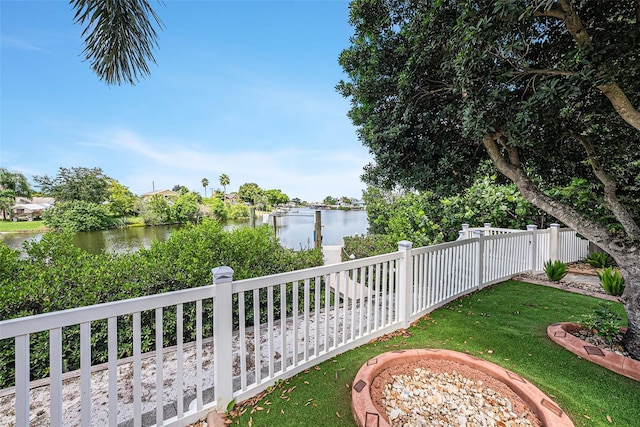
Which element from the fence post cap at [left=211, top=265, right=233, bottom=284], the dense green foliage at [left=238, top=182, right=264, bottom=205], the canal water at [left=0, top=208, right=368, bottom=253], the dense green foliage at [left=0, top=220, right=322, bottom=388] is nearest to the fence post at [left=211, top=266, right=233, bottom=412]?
the fence post cap at [left=211, top=265, right=233, bottom=284]

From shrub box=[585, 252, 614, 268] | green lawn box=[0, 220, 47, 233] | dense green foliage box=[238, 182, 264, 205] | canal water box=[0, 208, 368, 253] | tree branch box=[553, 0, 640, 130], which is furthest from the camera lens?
dense green foliage box=[238, 182, 264, 205]

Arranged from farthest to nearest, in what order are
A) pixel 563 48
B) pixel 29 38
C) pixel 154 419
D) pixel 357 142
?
pixel 357 142 → pixel 29 38 → pixel 563 48 → pixel 154 419

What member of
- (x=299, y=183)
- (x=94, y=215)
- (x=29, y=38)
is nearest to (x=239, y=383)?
(x=29, y=38)

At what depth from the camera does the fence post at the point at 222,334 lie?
6.05 ft

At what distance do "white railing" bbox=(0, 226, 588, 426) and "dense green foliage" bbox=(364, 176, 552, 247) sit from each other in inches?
137

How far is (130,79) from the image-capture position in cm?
309

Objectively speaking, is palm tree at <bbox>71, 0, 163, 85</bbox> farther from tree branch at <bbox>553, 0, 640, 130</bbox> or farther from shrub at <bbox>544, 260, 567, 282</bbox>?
shrub at <bbox>544, 260, 567, 282</bbox>

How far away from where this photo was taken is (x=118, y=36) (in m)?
2.78

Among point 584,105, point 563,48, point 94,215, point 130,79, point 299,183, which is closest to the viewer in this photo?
Result: point 563,48

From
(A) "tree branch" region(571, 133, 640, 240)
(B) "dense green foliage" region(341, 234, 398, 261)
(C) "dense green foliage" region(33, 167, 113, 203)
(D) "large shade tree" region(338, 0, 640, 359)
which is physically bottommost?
(B) "dense green foliage" region(341, 234, 398, 261)

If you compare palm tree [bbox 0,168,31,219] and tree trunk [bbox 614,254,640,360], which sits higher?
palm tree [bbox 0,168,31,219]

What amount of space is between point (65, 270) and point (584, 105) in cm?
584

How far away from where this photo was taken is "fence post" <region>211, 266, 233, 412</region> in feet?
6.05

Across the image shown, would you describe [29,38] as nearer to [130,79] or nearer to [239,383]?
[130,79]
